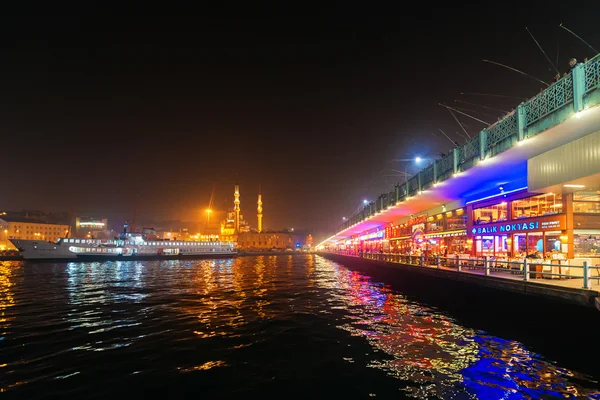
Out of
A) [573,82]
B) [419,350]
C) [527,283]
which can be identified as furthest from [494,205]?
[419,350]

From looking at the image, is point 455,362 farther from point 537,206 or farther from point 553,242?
point 537,206

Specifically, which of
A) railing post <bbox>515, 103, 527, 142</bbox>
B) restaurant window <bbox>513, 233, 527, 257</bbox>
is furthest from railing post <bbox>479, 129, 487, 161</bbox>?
restaurant window <bbox>513, 233, 527, 257</bbox>

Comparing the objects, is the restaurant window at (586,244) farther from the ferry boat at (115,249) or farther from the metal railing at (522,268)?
the ferry boat at (115,249)

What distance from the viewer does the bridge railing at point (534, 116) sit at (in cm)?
1143

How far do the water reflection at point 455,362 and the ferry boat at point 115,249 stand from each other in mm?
71969

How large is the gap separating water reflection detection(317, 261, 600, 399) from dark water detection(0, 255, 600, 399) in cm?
3

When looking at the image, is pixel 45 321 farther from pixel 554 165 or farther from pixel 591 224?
pixel 591 224

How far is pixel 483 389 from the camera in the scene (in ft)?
23.1

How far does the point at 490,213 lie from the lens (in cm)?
2639

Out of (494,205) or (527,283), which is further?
(494,205)

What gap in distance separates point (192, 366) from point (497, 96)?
59.3 ft

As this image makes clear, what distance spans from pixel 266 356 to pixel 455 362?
456 centimetres

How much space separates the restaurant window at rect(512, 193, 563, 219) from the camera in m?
19.1

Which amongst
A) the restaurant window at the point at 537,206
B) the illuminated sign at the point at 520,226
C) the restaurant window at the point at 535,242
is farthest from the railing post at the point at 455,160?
the restaurant window at the point at 535,242
